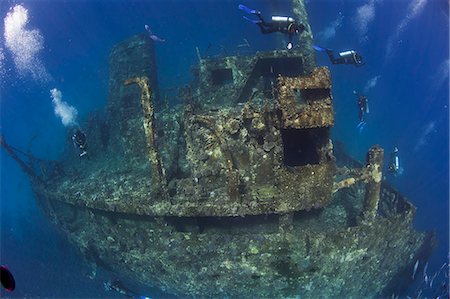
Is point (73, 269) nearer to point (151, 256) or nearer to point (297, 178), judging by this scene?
point (151, 256)

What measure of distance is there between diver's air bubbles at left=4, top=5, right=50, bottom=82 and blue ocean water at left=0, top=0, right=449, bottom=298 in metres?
0.32

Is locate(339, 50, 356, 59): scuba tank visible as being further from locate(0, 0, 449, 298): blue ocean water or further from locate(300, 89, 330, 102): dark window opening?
locate(0, 0, 449, 298): blue ocean water

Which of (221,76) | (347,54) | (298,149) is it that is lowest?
(298,149)

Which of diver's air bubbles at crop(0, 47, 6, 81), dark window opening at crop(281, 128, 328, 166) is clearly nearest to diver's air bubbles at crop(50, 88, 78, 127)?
diver's air bubbles at crop(0, 47, 6, 81)

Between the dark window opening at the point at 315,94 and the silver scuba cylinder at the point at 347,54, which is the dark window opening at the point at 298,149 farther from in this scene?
the silver scuba cylinder at the point at 347,54

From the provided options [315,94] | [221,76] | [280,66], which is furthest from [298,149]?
[221,76]

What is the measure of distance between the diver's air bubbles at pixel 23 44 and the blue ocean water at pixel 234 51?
323mm

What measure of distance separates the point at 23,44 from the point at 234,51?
32464mm

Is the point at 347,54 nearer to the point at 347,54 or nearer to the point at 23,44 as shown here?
the point at 347,54

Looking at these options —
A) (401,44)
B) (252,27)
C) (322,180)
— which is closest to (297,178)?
(322,180)

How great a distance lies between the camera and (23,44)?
42.0 meters

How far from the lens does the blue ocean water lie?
63.5 ft

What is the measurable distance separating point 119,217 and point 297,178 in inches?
173

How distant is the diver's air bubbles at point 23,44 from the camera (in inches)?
1451
